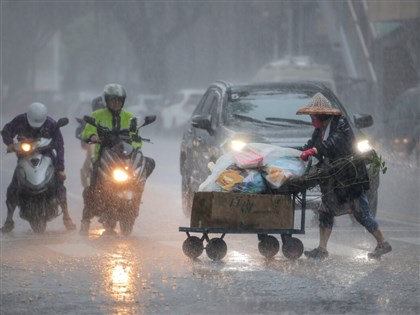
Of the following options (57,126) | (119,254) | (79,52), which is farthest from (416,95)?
(79,52)

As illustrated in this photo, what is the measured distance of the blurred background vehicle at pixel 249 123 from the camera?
14719mm

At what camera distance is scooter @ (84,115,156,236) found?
13617 mm

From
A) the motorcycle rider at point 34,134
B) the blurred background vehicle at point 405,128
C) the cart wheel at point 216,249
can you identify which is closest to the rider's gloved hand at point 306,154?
the cart wheel at point 216,249

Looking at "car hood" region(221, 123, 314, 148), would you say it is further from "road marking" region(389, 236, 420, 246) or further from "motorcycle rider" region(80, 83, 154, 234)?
"road marking" region(389, 236, 420, 246)

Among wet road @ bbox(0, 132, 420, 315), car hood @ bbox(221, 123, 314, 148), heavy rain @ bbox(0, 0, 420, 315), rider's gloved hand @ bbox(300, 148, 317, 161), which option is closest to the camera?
wet road @ bbox(0, 132, 420, 315)

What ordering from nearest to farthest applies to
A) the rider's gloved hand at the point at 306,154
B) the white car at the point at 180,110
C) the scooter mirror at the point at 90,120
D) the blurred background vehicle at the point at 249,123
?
the rider's gloved hand at the point at 306,154 < the scooter mirror at the point at 90,120 < the blurred background vehicle at the point at 249,123 < the white car at the point at 180,110

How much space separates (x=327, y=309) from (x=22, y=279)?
102 inches

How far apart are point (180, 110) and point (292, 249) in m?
32.0

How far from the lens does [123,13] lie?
60.5 metres

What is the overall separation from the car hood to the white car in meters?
27.7

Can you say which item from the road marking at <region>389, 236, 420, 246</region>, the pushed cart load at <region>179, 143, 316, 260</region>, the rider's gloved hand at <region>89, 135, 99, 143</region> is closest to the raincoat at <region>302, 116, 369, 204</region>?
the pushed cart load at <region>179, 143, 316, 260</region>

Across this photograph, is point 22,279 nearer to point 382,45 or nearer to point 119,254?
point 119,254

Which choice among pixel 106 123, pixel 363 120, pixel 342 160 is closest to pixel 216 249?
pixel 342 160

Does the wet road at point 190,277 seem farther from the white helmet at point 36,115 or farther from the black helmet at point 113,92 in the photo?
the black helmet at point 113,92
